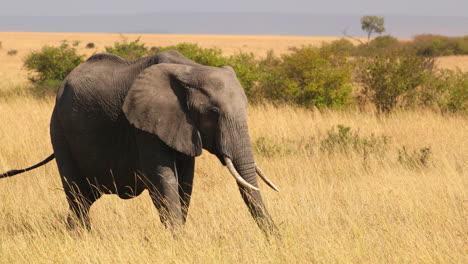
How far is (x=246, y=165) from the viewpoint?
4922 millimetres

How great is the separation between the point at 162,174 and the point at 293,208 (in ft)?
4.50

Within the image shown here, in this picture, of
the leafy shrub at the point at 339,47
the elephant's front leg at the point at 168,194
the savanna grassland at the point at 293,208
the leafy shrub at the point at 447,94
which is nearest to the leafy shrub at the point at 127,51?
the leafy shrub at the point at 339,47

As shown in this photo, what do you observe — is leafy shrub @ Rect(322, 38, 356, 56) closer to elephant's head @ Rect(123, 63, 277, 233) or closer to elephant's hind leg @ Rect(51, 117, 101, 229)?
elephant's hind leg @ Rect(51, 117, 101, 229)

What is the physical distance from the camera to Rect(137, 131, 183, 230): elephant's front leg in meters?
5.14

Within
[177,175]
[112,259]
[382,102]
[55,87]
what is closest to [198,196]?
[177,175]

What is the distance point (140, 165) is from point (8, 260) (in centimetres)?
128

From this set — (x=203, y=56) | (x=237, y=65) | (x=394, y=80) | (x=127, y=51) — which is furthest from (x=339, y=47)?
(x=394, y=80)

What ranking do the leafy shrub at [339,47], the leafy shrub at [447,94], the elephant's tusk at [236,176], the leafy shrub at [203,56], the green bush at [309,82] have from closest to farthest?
the elephant's tusk at [236,176], the leafy shrub at [447,94], the green bush at [309,82], the leafy shrub at [203,56], the leafy shrub at [339,47]

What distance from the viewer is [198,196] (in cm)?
724

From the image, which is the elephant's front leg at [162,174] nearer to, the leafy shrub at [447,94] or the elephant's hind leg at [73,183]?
the elephant's hind leg at [73,183]

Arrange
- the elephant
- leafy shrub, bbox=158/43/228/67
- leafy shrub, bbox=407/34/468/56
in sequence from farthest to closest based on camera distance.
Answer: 1. leafy shrub, bbox=407/34/468/56
2. leafy shrub, bbox=158/43/228/67
3. the elephant

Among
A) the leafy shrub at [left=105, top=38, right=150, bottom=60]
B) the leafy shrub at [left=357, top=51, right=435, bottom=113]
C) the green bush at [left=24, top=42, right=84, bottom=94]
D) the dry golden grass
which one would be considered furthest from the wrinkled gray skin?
the dry golden grass

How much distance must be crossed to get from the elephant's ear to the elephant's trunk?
0.96ft

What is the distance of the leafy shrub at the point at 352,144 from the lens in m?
9.49
